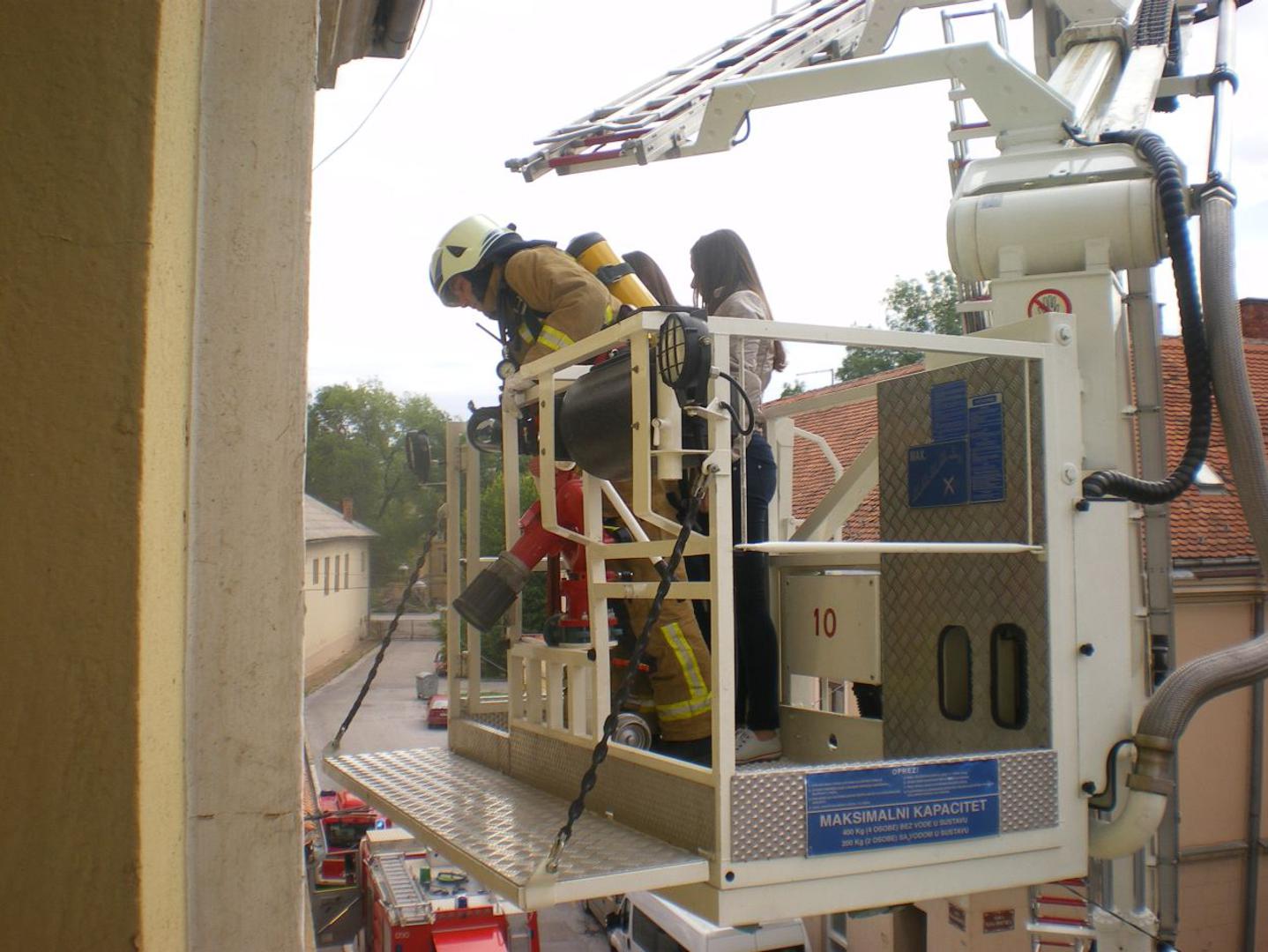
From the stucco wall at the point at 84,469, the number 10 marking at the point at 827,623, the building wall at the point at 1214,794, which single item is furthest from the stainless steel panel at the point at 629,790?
the building wall at the point at 1214,794

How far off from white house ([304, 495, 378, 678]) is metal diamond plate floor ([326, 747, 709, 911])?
34063 mm

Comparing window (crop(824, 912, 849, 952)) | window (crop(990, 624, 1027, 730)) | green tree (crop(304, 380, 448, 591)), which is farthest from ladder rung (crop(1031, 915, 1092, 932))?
green tree (crop(304, 380, 448, 591))

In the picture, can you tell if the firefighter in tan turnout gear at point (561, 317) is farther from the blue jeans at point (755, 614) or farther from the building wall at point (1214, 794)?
the building wall at point (1214, 794)

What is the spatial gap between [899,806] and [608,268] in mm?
2381

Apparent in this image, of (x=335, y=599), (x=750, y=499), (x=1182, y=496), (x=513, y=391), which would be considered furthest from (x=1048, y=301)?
(x=335, y=599)

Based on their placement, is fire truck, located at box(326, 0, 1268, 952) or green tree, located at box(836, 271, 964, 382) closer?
fire truck, located at box(326, 0, 1268, 952)

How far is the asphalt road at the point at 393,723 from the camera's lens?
21.2 metres

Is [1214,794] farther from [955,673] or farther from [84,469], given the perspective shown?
[84,469]

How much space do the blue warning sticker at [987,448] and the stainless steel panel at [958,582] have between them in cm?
3

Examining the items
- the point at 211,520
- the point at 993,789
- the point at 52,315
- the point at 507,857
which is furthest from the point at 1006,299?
the point at 52,315

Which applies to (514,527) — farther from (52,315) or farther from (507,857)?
(52,315)

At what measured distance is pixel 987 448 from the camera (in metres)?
4.20

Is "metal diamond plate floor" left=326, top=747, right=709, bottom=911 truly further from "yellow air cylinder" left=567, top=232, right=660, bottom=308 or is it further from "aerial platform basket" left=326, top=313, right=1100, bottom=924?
"yellow air cylinder" left=567, top=232, right=660, bottom=308

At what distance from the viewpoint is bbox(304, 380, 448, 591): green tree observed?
62.0m
